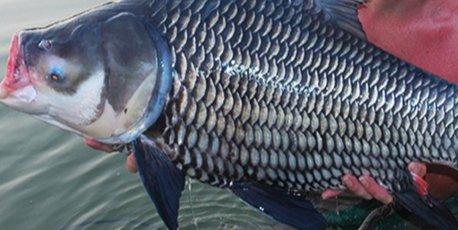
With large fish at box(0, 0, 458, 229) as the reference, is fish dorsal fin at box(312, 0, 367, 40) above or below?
above

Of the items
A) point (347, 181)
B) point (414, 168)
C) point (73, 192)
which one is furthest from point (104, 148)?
point (73, 192)

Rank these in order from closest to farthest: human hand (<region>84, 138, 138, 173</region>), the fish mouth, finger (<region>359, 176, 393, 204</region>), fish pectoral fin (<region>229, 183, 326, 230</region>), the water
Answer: the fish mouth
fish pectoral fin (<region>229, 183, 326, 230</region>)
finger (<region>359, 176, 393, 204</region>)
human hand (<region>84, 138, 138, 173</region>)
the water

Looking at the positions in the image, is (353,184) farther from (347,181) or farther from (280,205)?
(280,205)

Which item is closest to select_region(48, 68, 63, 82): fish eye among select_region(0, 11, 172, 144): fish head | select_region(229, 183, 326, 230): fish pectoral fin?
select_region(0, 11, 172, 144): fish head

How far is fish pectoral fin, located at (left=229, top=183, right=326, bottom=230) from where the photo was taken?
2240mm

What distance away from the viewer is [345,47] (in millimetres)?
2232

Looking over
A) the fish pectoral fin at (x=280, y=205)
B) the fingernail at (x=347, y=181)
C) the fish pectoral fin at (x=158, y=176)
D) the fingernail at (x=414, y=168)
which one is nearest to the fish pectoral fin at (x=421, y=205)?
A: the fingernail at (x=414, y=168)

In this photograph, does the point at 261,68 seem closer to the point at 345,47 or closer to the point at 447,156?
the point at 345,47

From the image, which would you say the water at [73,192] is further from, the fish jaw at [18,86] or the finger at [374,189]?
the fish jaw at [18,86]

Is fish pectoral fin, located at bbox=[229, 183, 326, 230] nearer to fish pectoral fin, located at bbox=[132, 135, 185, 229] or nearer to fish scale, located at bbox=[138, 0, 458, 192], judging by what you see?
fish scale, located at bbox=[138, 0, 458, 192]

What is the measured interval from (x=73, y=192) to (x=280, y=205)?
289 cm

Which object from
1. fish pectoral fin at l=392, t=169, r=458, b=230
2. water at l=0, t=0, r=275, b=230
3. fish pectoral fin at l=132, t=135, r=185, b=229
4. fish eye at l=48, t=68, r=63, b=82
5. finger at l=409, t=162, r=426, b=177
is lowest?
water at l=0, t=0, r=275, b=230

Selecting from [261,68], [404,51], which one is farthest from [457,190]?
[261,68]

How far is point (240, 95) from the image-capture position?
2.12 metres
